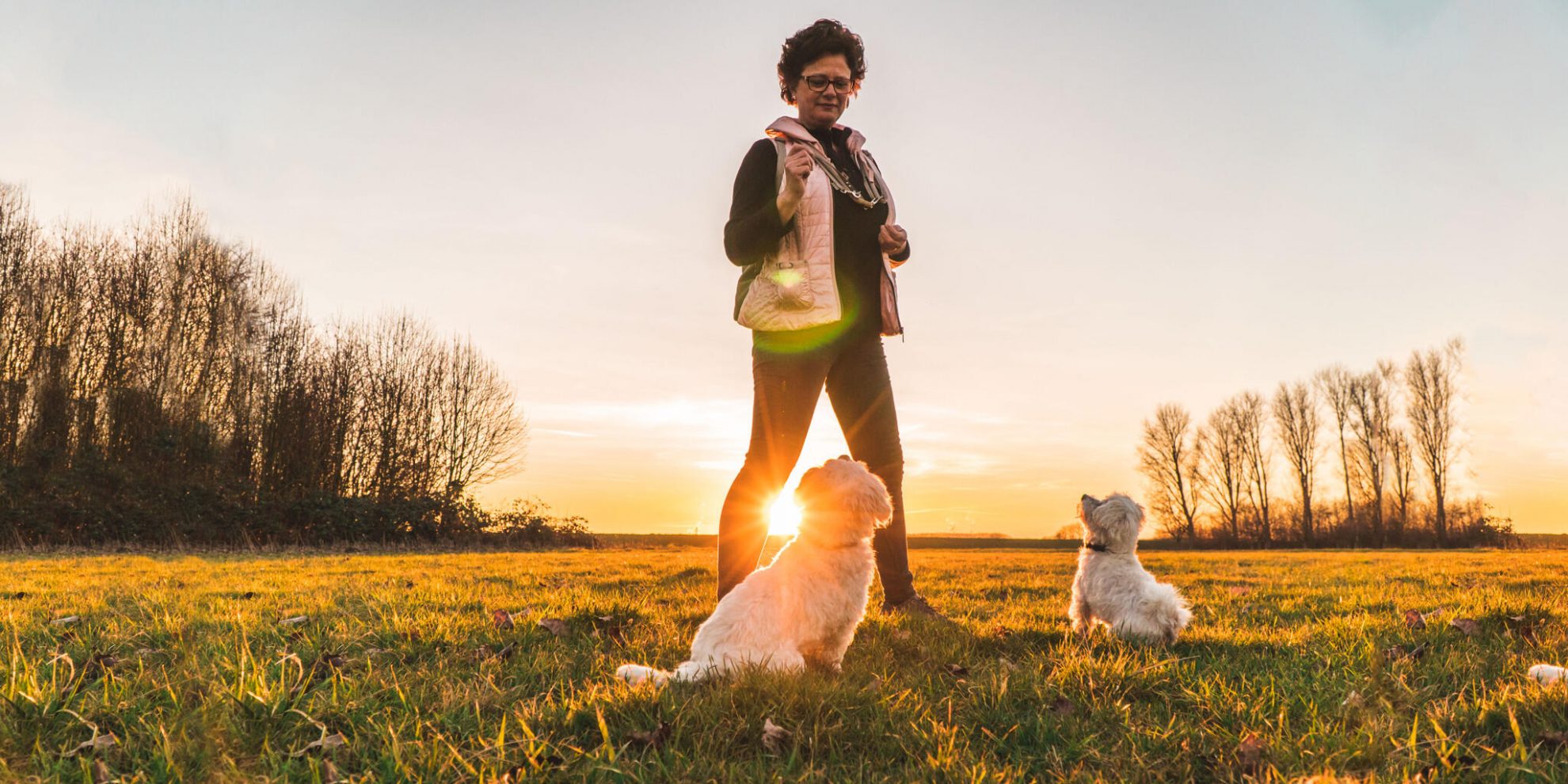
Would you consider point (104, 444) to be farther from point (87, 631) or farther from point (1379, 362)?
point (1379, 362)

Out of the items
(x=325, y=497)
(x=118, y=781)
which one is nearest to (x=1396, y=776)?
(x=118, y=781)

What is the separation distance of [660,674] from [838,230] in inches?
116

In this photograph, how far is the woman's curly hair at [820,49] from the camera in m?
4.73

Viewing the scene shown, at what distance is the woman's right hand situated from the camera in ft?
13.8

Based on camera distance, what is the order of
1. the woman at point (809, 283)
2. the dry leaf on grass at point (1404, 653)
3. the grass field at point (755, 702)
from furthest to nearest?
1. the woman at point (809, 283)
2. the dry leaf on grass at point (1404, 653)
3. the grass field at point (755, 702)

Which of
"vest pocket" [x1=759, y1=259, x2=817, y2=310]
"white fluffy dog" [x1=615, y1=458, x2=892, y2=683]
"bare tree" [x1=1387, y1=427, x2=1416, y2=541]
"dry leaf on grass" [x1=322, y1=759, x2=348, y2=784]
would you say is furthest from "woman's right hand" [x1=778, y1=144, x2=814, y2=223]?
"bare tree" [x1=1387, y1=427, x2=1416, y2=541]

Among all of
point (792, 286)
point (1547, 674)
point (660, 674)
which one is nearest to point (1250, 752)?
point (1547, 674)

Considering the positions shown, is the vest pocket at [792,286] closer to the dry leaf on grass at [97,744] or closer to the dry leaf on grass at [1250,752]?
the dry leaf on grass at [1250,752]

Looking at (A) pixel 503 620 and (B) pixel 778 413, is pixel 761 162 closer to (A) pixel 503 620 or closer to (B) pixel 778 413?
(B) pixel 778 413

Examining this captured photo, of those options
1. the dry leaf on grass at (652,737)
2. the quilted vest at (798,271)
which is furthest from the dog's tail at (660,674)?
the quilted vest at (798,271)

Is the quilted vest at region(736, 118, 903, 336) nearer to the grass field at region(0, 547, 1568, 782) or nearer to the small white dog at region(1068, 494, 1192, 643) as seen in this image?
the grass field at region(0, 547, 1568, 782)

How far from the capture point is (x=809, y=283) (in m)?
4.56

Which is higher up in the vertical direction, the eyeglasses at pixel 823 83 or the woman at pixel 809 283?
the eyeglasses at pixel 823 83

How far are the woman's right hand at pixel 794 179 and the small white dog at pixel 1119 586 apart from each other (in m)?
3.04
